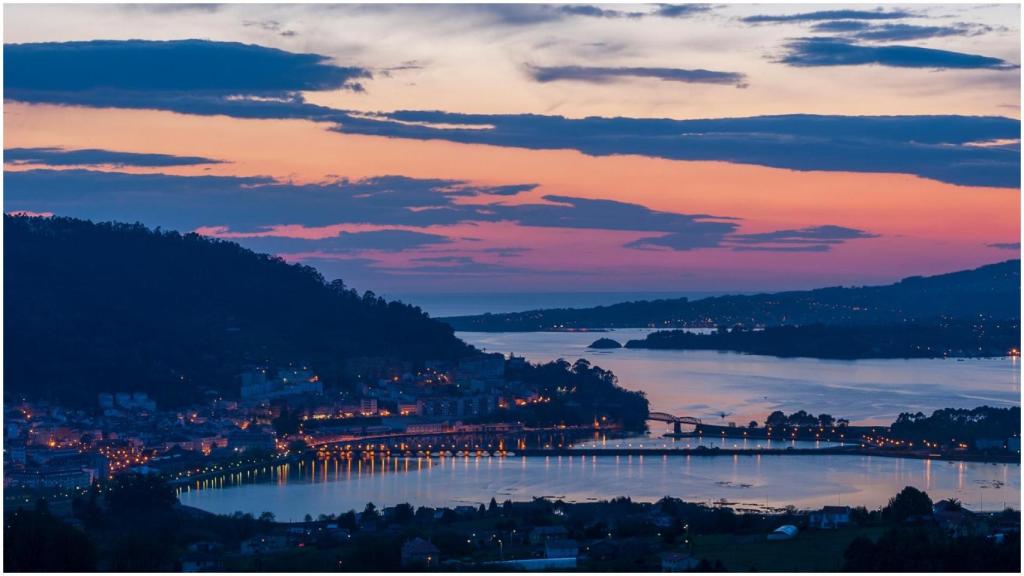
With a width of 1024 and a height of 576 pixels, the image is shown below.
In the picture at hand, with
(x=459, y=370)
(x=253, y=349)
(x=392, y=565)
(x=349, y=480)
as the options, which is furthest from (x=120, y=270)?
(x=392, y=565)

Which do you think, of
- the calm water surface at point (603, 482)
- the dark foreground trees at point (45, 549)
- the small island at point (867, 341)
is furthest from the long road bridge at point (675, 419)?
the small island at point (867, 341)

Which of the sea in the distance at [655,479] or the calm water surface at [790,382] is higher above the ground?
the calm water surface at [790,382]

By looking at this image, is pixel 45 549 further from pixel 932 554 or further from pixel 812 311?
pixel 812 311

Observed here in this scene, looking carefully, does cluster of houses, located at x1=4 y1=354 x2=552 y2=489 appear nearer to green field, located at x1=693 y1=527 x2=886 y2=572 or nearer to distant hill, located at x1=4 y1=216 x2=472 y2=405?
distant hill, located at x1=4 y1=216 x2=472 y2=405

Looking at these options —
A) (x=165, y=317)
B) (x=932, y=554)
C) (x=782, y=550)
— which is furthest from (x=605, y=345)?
(x=932, y=554)

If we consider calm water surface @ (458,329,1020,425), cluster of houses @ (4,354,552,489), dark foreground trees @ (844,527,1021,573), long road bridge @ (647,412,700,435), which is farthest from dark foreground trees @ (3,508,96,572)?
calm water surface @ (458,329,1020,425)

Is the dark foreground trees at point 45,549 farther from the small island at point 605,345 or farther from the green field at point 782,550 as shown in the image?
the small island at point 605,345
